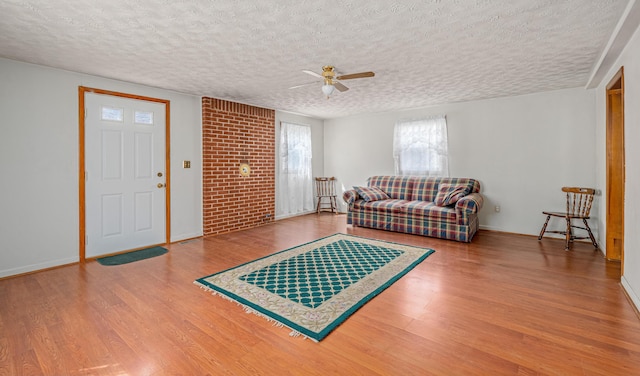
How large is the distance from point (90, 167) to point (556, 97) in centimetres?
651

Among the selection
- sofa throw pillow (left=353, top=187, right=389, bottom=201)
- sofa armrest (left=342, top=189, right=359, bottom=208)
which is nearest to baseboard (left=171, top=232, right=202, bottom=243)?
sofa armrest (left=342, top=189, right=359, bottom=208)

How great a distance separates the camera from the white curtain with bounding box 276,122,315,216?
636cm

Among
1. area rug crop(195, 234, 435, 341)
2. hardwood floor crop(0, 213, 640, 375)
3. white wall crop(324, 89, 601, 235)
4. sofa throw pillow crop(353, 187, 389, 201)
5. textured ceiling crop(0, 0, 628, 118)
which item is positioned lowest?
hardwood floor crop(0, 213, 640, 375)

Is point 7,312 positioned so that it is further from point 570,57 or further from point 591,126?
point 591,126

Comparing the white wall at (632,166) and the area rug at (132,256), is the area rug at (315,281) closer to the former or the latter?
the area rug at (132,256)

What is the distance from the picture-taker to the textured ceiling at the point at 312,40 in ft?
7.17

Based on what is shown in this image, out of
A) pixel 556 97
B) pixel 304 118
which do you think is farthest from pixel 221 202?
pixel 556 97

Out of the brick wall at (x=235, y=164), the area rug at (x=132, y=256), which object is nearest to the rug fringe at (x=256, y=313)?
the area rug at (x=132, y=256)

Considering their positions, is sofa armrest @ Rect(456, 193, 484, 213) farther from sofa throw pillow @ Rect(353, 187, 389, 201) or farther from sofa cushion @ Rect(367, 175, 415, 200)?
sofa throw pillow @ Rect(353, 187, 389, 201)

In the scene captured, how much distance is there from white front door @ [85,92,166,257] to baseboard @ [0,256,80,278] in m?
0.18

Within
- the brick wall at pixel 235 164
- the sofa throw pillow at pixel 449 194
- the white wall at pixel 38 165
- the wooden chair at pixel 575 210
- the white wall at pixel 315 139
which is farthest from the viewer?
the white wall at pixel 315 139

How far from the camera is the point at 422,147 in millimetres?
5844

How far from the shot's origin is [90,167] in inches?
147

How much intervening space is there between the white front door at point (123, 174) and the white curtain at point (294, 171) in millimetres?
2437
